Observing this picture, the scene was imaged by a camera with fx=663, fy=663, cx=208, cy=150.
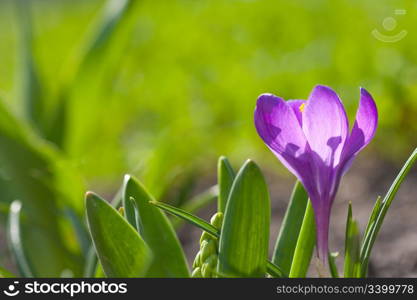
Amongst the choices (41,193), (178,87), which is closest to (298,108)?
(41,193)

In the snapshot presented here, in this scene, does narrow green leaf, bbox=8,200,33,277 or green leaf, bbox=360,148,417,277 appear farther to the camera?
narrow green leaf, bbox=8,200,33,277

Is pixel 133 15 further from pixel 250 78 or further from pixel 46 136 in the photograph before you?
pixel 250 78

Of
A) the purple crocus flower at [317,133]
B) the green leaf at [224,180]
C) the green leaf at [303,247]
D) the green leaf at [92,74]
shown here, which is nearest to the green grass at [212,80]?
the green leaf at [92,74]

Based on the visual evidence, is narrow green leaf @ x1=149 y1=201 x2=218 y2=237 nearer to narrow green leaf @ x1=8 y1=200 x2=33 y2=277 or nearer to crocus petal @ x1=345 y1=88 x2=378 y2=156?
crocus petal @ x1=345 y1=88 x2=378 y2=156

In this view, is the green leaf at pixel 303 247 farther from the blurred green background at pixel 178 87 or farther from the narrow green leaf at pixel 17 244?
the blurred green background at pixel 178 87

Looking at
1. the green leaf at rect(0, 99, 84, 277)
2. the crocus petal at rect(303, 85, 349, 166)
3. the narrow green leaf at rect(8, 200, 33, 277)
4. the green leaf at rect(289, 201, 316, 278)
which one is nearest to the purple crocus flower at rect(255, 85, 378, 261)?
the crocus petal at rect(303, 85, 349, 166)

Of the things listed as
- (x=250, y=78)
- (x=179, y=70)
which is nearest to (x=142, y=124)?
(x=179, y=70)
